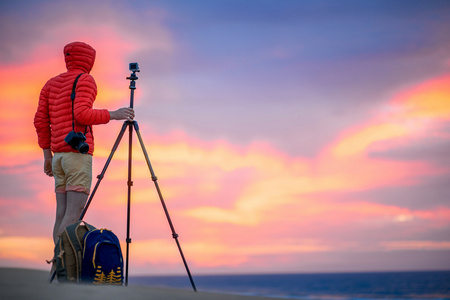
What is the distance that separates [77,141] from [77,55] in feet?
3.81

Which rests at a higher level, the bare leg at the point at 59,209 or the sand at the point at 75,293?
the bare leg at the point at 59,209

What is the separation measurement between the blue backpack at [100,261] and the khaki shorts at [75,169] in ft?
2.25

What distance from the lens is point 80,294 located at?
12.3 feet

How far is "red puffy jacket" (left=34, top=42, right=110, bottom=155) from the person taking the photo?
5473 millimetres

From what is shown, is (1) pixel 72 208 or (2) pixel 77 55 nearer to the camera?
(1) pixel 72 208

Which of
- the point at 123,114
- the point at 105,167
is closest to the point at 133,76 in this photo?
the point at 123,114

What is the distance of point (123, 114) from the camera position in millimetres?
5789

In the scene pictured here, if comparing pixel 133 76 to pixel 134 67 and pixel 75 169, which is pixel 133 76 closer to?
pixel 134 67

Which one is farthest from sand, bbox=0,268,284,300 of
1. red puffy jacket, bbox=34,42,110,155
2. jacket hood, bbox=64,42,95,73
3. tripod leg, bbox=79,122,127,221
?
jacket hood, bbox=64,42,95,73

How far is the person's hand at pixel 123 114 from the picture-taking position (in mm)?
5707

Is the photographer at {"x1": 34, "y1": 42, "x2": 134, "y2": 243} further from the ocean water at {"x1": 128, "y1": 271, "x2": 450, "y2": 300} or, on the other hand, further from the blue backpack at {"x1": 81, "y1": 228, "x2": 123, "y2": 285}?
the ocean water at {"x1": 128, "y1": 271, "x2": 450, "y2": 300}

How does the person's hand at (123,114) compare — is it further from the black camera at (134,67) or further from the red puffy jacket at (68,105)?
the black camera at (134,67)

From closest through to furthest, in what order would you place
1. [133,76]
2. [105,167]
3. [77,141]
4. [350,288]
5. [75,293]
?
1. [75,293]
2. [77,141]
3. [105,167]
4. [133,76]
5. [350,288]

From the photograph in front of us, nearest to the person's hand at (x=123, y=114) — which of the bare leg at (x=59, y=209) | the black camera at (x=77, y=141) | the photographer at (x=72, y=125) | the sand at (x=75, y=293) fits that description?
the photographer at (x=72, y=125)
